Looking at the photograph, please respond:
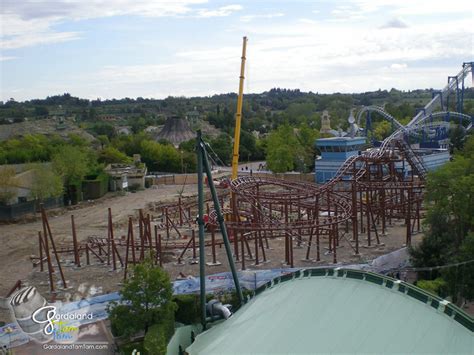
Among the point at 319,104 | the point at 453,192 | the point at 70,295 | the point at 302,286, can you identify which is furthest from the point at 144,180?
the point at 319,104

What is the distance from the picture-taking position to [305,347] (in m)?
11.0

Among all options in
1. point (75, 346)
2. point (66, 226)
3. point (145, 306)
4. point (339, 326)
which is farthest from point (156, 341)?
point (66, 226)

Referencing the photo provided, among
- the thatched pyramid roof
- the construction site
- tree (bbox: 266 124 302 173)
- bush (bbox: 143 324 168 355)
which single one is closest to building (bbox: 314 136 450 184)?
tree (bbox: 266 124 302 173)

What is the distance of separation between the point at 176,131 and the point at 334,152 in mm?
51855

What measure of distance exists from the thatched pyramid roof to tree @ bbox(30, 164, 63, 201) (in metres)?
49.8

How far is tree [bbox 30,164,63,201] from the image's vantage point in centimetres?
4044

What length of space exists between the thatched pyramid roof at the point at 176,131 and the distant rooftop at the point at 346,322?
79339mm

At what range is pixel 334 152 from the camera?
1866 inches

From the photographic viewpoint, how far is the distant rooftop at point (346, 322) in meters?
10.5

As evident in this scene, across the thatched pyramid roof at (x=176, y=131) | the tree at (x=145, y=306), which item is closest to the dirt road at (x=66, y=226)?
the tree at (x=145, y=306)

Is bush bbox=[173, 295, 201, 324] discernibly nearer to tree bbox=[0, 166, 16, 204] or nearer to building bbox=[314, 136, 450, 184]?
tree bbox=[0, 166, 16, 204]

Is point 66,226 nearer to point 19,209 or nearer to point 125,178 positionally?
point 19,209

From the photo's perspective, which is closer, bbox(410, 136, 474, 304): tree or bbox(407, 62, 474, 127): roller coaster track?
bbox(410, 136, 474, 304): tree

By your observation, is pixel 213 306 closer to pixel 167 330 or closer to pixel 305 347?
pixel 167 330
